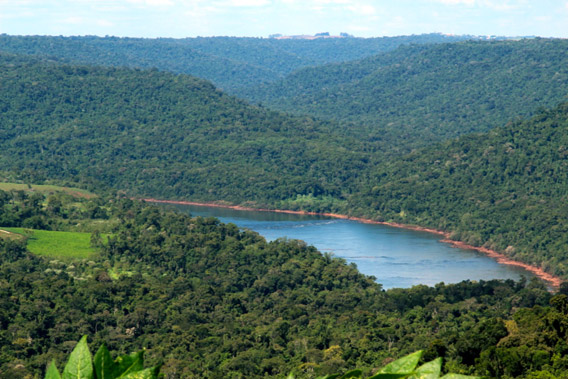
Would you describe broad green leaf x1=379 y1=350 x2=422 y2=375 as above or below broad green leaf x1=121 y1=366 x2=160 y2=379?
above

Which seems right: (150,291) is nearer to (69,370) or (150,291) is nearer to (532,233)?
(532,233)

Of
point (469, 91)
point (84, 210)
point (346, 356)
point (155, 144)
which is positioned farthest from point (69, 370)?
point (469, 91)

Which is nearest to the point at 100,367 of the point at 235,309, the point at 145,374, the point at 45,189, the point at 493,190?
the point at 145,374

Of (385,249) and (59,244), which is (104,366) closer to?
(59,244)

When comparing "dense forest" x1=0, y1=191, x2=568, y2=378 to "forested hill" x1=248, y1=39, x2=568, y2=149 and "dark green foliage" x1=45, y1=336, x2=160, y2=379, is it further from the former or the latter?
"forested hill" x1=248, y1=39, x2=568, y2=149

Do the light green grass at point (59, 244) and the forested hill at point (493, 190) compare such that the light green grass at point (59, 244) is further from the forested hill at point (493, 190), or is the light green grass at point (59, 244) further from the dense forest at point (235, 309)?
the forested hill at point (493, 190)

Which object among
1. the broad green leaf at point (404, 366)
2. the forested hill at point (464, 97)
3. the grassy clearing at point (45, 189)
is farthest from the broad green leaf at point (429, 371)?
the forested hill at point (464, 97)

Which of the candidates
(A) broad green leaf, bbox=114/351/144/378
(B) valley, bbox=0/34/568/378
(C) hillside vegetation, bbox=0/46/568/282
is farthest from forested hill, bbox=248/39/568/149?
(A) broad green leaf, bbox=114/351/144/378
